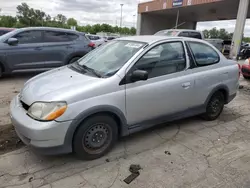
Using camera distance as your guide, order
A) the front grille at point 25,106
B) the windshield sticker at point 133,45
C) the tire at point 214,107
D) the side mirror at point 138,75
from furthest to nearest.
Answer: the tire at point 214,107 < the windshield sticker at point 133,45 < the side mirror at point 138,75 < the front grille at point 25,106

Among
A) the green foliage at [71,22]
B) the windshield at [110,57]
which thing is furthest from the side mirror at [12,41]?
the green foliage at [71,22]

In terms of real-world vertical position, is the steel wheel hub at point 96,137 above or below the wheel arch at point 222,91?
below

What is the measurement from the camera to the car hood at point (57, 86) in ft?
8.60

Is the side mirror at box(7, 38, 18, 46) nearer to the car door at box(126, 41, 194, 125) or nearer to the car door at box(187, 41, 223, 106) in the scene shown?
the car door at box(126, 41, 194, 125)

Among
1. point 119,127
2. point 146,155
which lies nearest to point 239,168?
point 146,155

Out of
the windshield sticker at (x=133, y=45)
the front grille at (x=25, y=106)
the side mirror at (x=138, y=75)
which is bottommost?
the front grille at (x=25, y=106)

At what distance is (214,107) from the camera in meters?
Result: 4.29

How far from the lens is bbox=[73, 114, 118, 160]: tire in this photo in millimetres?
2715

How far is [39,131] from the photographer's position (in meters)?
2.45

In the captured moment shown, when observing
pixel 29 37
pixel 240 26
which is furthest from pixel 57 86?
pixel 240 26

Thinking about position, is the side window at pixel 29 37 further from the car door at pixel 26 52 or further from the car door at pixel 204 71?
the car door at pixel 204 71

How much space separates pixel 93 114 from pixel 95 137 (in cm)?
34

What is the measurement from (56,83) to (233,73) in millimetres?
3327

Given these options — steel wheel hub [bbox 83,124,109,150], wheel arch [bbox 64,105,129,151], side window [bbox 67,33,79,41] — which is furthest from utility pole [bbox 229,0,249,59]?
steel wheel hub [bbox 83,124,109,150]
